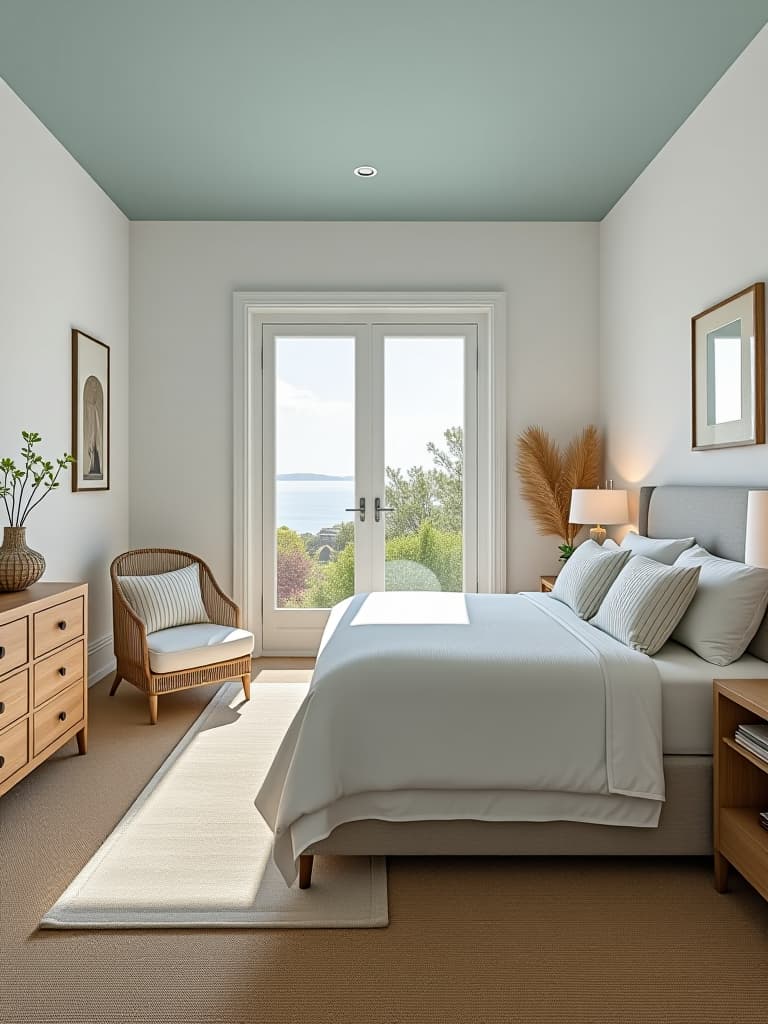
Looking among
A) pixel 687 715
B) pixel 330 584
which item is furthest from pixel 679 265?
pixel 330 584

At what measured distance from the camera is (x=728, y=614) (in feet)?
8.32

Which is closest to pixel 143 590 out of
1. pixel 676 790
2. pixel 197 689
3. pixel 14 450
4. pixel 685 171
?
pixel 197 689

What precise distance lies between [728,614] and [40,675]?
252 centimetres

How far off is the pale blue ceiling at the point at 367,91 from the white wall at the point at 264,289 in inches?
13.8

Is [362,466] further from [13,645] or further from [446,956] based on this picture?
[446,956]

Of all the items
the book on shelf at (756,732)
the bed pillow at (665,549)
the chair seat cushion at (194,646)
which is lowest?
the chair seat cushion at (194,646)

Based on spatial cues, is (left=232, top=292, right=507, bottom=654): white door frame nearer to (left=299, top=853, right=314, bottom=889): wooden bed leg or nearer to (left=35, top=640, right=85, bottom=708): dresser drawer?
(left=35, top=640, right=85, bottom=708): dresser drawer

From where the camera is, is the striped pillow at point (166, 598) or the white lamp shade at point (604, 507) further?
the white lamp shade at point (604, 507)

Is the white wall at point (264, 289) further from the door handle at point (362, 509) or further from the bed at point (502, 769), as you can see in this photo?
the bed at point (502, 769)

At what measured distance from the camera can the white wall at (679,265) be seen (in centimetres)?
303

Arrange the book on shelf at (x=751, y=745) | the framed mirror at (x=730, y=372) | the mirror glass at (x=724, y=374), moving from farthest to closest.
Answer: the mirror glass at (x=724, y=374) < the framed mirror at (x=730, y=372) < the book on shelf at (x=751, y=745)

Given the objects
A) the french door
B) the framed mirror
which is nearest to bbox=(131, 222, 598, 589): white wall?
the french door

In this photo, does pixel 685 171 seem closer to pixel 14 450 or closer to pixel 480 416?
pixel 480 416

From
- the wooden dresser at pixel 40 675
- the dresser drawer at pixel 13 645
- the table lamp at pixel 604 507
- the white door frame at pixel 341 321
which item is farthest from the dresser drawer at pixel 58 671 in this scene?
the table lamp at pixel 604 507
